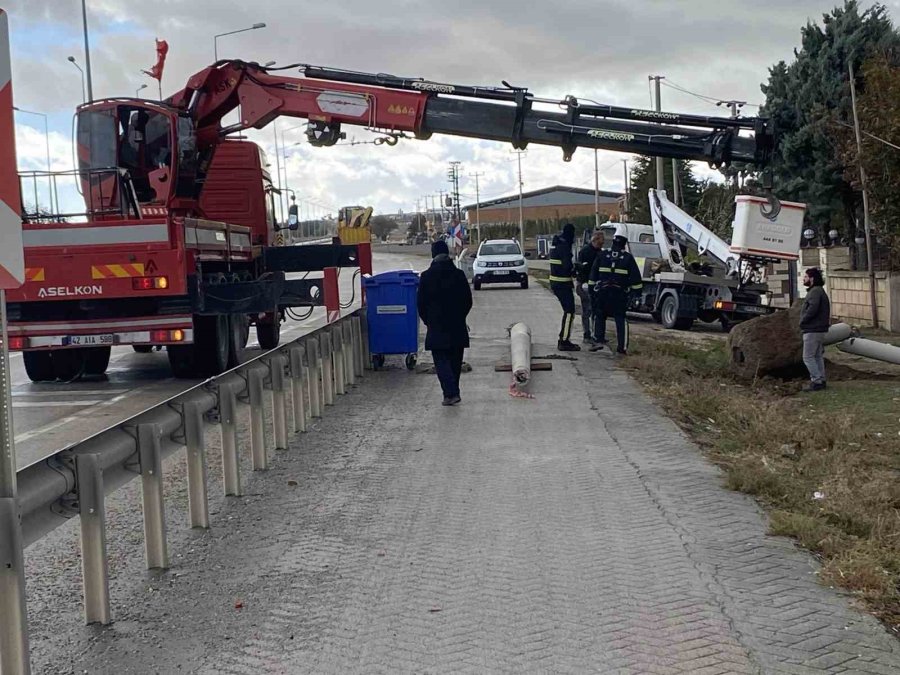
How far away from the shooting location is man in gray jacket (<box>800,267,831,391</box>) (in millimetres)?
13758

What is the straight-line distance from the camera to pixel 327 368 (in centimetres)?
1223

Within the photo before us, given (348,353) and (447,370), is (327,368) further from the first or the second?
(348,353)

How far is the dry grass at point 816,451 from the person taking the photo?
6.02 meters

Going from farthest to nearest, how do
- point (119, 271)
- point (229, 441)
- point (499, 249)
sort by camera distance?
point (499, 249) → point (119, 271) → point (229, 441)

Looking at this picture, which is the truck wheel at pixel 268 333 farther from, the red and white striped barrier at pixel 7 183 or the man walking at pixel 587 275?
the red and white striped barrier at pixel 7 183

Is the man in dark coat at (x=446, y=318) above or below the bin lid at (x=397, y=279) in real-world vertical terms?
below

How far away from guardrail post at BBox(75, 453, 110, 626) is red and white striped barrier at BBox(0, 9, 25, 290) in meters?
1.45

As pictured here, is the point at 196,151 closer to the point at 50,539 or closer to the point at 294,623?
the point at 50,539

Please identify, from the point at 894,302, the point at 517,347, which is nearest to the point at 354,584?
the point at 517,347

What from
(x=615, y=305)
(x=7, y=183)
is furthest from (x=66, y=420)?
(x=615, y=305)

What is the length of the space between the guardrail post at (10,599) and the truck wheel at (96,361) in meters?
11.5

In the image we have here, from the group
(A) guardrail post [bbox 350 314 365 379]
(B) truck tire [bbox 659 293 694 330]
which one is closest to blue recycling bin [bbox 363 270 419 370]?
(A) guardrail post [bbox 350 314 365 379]

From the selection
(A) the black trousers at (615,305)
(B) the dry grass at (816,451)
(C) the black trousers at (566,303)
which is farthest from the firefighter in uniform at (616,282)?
(B) the dry grass at (816,451)

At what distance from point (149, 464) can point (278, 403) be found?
351 cm
